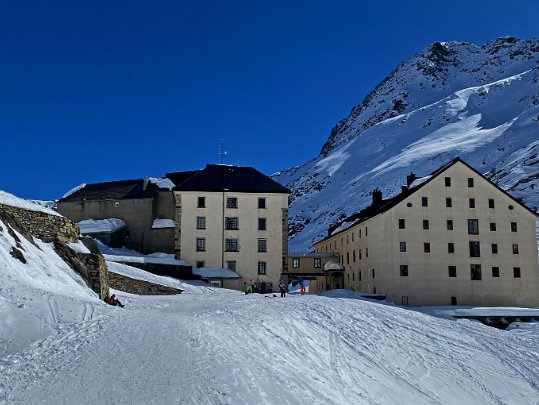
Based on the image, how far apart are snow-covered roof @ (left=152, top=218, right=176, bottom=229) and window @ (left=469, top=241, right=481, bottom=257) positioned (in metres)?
32.2

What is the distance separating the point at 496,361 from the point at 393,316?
5.80 meters

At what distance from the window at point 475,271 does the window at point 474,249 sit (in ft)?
3.31

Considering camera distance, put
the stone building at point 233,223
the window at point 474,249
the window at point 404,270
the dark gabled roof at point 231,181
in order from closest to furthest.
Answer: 1. the window at point 404,270
2. the window at point 474,249
3. the stone building at point 233,223
4. the dark gabled roof at point 231,181

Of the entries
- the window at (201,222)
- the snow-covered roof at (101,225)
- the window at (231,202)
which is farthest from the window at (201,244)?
the snow-covered roof at (101,225)

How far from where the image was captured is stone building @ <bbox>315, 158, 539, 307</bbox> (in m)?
50.3

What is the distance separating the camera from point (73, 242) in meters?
27.8

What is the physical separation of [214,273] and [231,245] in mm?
3740

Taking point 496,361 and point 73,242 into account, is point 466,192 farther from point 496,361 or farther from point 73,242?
point 73,242

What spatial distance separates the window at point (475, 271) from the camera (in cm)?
5084

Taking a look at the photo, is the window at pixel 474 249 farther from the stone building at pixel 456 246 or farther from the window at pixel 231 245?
the window at pixel 231 245

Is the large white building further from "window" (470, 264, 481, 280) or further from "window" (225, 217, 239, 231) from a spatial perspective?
"window" (470, 264, 481, 280)

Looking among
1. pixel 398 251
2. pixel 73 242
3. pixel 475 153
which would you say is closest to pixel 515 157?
pixel 475 153

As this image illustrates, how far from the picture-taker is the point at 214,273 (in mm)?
51875

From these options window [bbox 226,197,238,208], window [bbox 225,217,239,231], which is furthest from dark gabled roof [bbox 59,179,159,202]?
window [bbox 225,217,239,231]
